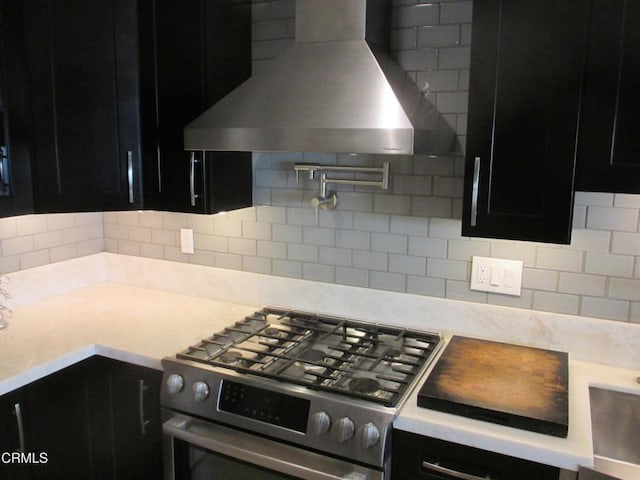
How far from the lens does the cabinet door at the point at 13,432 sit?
69.6 inches

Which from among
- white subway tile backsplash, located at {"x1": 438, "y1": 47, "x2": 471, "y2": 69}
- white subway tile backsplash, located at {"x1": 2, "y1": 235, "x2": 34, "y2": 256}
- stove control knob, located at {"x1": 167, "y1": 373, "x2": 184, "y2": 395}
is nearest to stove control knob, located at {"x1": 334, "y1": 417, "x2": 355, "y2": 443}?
stove control knob, located at {"x1": 167, "y1": 373, "x2": 184, "y2": 395}

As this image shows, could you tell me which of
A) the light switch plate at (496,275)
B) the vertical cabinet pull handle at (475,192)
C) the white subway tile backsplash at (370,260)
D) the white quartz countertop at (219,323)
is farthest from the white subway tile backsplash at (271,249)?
the vertical cabinet pull handle at (475,192)

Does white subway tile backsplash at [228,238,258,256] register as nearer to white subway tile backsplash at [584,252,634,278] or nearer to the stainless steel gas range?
the stainless steel gas range

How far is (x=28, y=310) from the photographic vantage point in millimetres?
2393

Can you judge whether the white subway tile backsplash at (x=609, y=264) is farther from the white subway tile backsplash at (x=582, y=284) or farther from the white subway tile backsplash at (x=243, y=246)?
the white subway tile backsplash at (x=243, y=246)

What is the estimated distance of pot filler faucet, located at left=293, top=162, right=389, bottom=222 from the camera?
2.09 m

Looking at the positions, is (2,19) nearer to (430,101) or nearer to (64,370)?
(64,370)

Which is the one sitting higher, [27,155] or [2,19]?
[2,19]

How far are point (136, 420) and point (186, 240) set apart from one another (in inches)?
35.4

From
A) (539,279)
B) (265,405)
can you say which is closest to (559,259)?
(539,279)

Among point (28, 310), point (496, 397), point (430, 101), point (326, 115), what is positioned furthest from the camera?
point (28, 310)

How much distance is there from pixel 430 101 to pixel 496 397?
3.51ft

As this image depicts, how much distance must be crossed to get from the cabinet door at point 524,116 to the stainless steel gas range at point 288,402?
58 centimetres

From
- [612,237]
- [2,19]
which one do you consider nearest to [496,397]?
[612,237]
